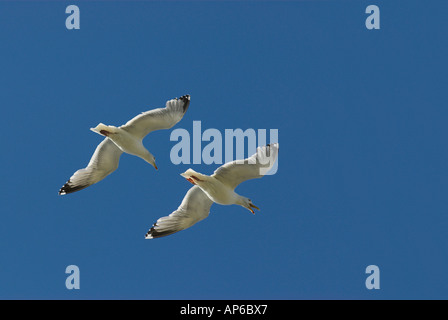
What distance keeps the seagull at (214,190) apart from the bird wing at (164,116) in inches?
44.5

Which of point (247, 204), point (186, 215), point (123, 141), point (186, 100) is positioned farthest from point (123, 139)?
point (247, 204)

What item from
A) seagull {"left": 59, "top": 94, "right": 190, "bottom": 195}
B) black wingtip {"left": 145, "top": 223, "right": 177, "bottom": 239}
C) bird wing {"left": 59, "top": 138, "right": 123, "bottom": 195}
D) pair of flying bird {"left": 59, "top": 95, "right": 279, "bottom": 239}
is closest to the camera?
pair of flying bird {"left": 59, "top": 95, "right": 279, "bottom": 239}

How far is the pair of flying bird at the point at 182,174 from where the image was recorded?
1111cm

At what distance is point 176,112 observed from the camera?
39.3 ft

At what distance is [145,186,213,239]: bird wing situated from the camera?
38.7 feet

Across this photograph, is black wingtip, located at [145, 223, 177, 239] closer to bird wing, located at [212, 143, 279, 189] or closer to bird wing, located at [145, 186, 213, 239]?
bird wing, located at [145, 186, 213, 239]

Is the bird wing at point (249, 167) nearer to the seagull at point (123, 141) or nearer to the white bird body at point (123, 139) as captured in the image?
the seagull at point (123, 141)

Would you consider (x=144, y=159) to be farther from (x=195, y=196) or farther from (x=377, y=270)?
(x=377, y=270)

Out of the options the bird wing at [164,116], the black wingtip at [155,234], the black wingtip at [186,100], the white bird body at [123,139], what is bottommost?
the black wingtip at [155,234]

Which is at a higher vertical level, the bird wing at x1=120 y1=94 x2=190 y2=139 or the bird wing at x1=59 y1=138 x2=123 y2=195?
the bird wing at x1=120 y1=94 x2=190 y2=139

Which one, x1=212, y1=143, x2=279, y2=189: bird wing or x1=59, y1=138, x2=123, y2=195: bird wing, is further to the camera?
x1=59, y1=138, x2=123, y2=195: bird wing

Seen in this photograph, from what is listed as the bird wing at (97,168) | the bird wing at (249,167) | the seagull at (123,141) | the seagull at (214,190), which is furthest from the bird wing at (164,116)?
the bird wing at (249,167)

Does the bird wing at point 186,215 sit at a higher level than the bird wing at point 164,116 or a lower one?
lower

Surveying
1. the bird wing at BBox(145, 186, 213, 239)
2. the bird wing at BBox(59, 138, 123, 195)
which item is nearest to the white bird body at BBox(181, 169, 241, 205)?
the bird wing at BBox(145, 186, 213, 239)
